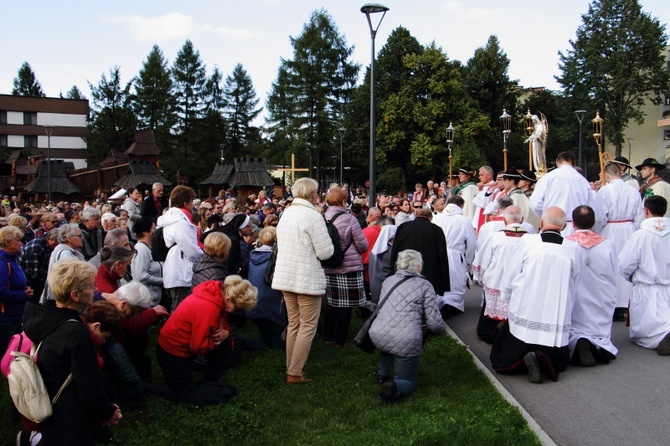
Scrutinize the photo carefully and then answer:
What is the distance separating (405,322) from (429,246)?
105 inches

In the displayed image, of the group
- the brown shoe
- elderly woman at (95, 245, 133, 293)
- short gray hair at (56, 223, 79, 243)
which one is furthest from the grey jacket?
short gray hair at (56, 223, 79, 243)

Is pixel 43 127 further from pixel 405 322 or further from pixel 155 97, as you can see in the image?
pixel 405 322

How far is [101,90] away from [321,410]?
69.4 metres

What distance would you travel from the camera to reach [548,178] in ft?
29.5

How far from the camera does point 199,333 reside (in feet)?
19.1

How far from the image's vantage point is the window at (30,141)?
7525cm

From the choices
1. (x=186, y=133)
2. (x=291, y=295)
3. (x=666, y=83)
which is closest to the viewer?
(x=291, y=295)

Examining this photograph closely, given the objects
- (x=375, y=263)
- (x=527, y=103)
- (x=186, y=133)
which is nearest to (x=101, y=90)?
(x=186, y=133)

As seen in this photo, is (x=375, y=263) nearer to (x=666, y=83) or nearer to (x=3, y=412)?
(x=3, y=412)

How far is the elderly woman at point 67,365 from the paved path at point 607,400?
359 cm

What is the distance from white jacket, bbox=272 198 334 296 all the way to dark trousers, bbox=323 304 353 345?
1520 millimetres

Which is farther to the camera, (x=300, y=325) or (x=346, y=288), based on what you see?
(x=346, y=288)

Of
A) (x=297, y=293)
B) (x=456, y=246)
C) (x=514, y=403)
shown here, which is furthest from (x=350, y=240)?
(x=456, y=246)

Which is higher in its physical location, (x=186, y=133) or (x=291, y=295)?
(x=186, y=133)
